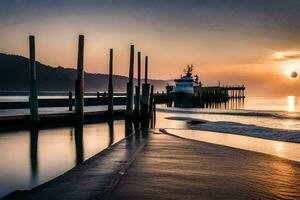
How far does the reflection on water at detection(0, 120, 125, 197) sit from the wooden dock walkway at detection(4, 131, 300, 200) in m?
1.48

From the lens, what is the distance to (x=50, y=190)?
680 cm

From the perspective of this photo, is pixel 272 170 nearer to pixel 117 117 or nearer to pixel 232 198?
pixel 232 198

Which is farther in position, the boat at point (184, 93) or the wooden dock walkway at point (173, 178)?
the boat at point (184, 93)

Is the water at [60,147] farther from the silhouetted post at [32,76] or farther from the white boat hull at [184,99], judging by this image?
the white boat hull at [184,99]

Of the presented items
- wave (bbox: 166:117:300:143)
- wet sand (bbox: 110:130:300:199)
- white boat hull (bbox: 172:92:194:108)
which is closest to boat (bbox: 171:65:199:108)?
white boat hull (bbox: 172:92:194:108)

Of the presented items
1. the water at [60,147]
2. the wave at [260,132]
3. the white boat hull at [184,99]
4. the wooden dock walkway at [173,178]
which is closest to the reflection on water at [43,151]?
the water at [60,147]

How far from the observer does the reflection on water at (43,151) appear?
10.1 metres

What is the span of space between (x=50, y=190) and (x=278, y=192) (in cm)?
391

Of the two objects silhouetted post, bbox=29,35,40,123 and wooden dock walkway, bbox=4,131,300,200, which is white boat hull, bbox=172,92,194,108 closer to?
silhouetted post, bbox=29,35,40,123

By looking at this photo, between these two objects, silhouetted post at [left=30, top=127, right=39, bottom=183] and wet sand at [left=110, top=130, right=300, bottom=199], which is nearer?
wet sand at [left=110, top=130, right=300, bottom=199]

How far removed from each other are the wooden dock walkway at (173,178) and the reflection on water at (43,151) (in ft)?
4.84

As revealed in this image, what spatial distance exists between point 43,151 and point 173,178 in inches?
338

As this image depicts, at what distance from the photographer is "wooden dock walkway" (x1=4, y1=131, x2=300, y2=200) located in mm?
6497

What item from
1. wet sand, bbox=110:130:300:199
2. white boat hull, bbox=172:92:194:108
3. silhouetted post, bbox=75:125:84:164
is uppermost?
white boat hull, bbox=172:92:194:108
